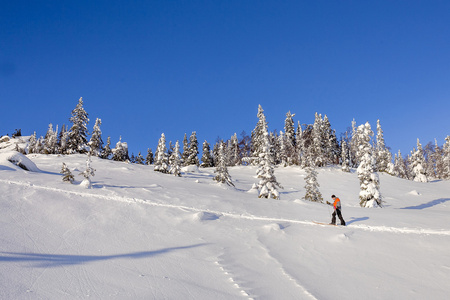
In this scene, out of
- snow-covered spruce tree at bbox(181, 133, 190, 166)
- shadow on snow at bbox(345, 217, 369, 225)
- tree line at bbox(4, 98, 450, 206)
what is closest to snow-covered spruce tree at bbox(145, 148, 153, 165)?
tree line at bbox(4, 98, 450, 206)

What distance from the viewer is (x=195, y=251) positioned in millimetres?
9227

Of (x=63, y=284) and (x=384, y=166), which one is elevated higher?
(x=384, y=166)

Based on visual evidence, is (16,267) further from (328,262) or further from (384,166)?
(384,166)

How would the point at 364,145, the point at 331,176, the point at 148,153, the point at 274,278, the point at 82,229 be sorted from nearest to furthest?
the point at 274,278 < the point at 82,229 < the point at 364,145 < the point at 331,176 < the point at 148,153

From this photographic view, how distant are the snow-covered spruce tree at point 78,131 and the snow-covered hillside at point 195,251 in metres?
37.0

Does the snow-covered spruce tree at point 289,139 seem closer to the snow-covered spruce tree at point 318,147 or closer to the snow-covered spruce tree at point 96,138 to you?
the snow-covered spruce tree at point 318,147

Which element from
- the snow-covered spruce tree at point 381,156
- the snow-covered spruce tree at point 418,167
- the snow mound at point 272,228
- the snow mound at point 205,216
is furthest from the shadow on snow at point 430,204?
the snow mound at point 205,216

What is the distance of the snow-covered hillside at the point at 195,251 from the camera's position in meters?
6.32

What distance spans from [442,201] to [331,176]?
1769 centimetres

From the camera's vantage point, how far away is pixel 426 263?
8.71 meters

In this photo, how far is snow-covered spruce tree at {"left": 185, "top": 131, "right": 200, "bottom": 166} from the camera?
69562 millimetres

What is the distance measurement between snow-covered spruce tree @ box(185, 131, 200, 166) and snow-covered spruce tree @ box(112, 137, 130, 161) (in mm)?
15860

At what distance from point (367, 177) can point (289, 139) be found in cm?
4150

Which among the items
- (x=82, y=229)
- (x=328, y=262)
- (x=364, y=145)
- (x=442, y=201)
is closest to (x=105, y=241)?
(x=82, y=229)
